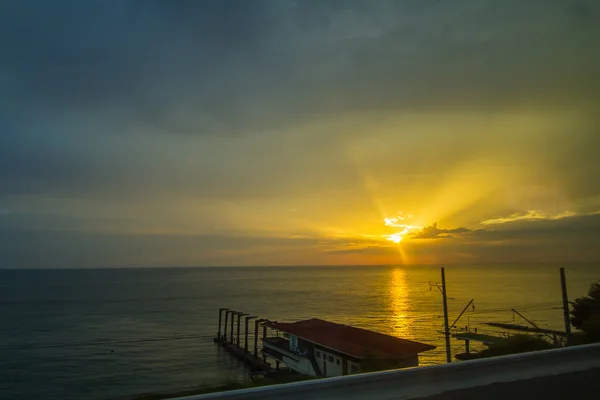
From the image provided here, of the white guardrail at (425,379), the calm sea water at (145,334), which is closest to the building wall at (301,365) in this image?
the calm sea water at (145,334)

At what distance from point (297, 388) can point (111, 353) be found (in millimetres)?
45428

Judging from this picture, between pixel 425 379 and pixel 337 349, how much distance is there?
51.0 ft

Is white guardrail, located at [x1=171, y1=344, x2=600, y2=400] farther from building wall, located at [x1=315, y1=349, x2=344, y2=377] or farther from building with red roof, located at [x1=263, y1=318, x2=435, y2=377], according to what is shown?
building wall, located at [x1=315, y1=349, x2=344, y2=377]

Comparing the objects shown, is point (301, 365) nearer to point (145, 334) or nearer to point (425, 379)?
point (425, 379)

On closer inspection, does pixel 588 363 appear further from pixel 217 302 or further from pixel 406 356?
pixel 217 302

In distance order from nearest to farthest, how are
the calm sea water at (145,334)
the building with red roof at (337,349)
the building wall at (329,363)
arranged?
the building with red roof at (337,349) → the building wall at (329,363) → the calm sea water at (145,334)

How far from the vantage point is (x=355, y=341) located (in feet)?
70.6

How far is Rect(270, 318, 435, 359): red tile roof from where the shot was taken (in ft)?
58.6

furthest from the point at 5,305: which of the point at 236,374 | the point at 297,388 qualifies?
the point at 297,388

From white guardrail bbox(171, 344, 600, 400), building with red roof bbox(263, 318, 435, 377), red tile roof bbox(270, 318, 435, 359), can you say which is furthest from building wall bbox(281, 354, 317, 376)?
white guardrail bbox(171, 344, 600, 400)

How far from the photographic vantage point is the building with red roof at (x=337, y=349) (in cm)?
1765

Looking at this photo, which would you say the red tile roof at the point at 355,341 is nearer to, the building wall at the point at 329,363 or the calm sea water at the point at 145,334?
the building wall at the point at 329,363

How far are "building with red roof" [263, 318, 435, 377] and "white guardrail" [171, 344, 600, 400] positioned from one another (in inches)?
325

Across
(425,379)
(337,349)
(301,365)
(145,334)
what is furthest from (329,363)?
(145,334)
